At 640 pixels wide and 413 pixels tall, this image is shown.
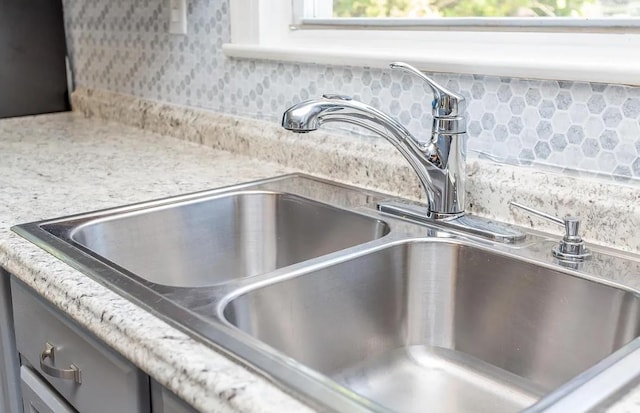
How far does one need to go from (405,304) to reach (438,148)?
0.24 m

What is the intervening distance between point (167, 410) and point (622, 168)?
675 millimetres

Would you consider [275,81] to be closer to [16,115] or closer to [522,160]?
[522,160]

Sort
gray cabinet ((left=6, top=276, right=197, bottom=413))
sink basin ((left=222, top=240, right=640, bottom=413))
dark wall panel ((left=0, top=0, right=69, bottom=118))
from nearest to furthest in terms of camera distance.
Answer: gray cabinet ((left=6, top=276, right=197, bottom=413))
sink basin ((left=222, top=240, right=640, bottom=413))
dark wall panel ((left=0, top=0, right=69, bottom=118))

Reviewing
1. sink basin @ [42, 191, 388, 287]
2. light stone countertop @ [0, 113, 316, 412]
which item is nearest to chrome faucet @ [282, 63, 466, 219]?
sink basin @ [42, 191, 388, 287]

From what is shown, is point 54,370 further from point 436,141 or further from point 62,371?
point 436,141

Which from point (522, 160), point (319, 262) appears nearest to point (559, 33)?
point (522, 160)

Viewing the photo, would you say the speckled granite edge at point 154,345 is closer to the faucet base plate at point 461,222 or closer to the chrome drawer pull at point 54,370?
the chrome drawer pull at point 54,370

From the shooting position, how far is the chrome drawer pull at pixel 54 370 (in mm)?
870

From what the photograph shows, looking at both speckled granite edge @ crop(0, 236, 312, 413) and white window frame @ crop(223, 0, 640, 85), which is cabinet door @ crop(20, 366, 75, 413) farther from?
white window frame @ crop(223, 0, 640, 85)

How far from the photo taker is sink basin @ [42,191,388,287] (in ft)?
3.70

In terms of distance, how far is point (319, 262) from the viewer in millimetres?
909

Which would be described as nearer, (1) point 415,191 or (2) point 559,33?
(2) point 559,33

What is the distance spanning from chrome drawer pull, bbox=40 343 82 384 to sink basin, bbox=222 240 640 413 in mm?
222

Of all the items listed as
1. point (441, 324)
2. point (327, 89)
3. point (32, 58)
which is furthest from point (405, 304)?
point (32, 58)
